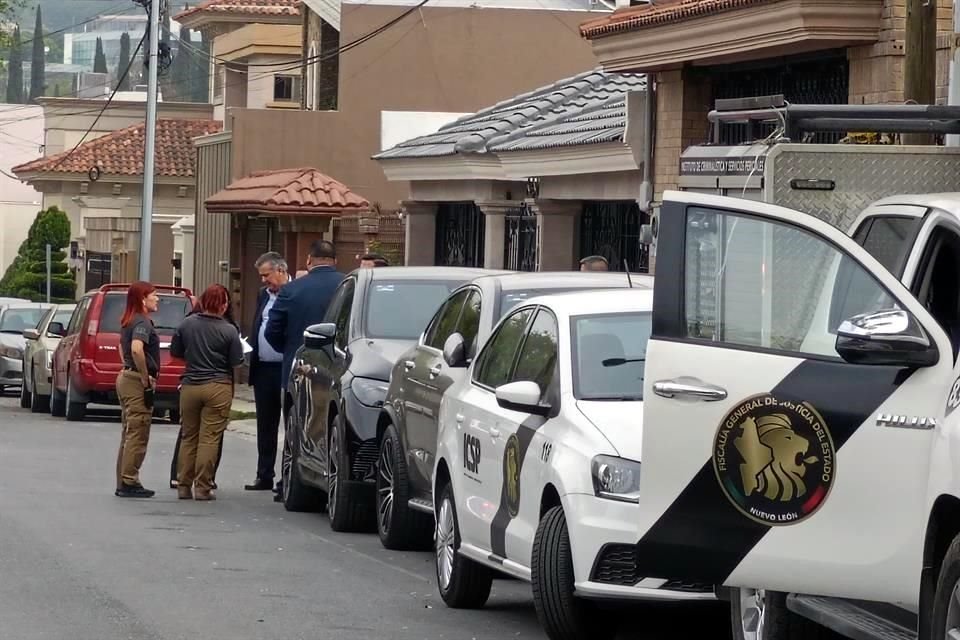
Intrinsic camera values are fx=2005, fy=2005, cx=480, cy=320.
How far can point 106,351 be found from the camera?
25812 mm

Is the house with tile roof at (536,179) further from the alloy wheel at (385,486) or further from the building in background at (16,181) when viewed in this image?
the building in background at (16,181)

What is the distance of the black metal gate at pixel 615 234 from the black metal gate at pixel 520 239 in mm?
896

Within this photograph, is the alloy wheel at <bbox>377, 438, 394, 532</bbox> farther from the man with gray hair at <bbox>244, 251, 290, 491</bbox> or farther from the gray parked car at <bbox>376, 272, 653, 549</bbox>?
the man with gray hair at <bbox>244, 251, 290, 491</bbox>

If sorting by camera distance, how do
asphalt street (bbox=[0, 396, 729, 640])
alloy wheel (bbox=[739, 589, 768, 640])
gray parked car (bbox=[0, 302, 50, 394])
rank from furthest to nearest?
gray parked car (bbox=[0, 302, 50, 394]), asphalt street (bbox=[0, 396, 729, 640]), alloy wheel (bbox=[739, 589, 768, 640])

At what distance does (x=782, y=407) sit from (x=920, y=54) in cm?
618

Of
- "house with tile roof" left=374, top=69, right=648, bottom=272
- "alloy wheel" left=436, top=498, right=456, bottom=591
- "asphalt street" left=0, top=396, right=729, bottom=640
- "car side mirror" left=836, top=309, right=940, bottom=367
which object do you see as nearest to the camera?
"car side mirror" left=836, top=309, right=940, bottom=367

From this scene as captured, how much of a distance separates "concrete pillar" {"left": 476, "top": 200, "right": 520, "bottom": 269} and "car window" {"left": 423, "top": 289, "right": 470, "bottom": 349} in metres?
13.9

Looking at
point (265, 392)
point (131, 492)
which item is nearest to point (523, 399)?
point (131, 492)

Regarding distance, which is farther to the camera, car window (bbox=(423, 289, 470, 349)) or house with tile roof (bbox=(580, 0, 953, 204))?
house with tile roof (bbox=(580, 0, 953, 204))

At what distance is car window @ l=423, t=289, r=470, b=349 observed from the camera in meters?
12.2

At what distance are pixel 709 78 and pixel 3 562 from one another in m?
10.5

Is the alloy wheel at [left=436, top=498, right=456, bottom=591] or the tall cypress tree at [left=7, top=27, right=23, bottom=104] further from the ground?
the tall cypress tree at [left=7, top=27, right=23, bottom=104]

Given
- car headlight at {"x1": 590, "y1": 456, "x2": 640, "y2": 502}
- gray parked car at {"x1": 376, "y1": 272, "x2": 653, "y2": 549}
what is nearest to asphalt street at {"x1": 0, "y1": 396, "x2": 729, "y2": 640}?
gray parked car at {"x1": 376, "y1": 272, "x2": 653, "y2": 549}

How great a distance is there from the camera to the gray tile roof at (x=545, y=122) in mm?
23422
